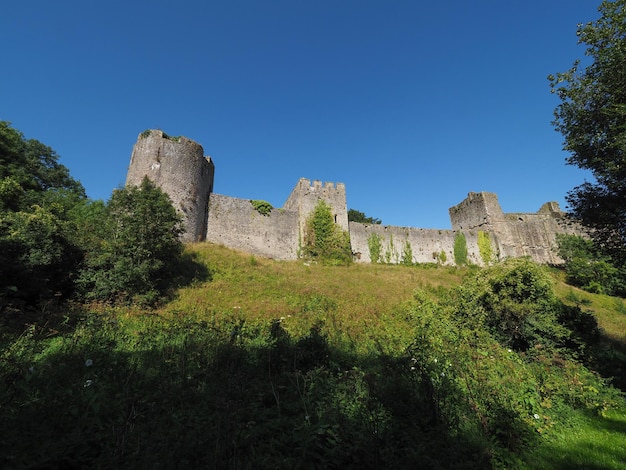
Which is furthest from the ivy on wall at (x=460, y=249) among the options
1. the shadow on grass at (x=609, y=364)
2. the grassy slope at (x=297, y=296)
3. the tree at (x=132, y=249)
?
the tree at (x=132, y=249)

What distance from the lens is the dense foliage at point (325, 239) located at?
22966 mm

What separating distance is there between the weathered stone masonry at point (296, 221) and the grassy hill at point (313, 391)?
5673 mm

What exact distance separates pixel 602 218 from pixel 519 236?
27536mm

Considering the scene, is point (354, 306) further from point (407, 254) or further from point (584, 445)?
point (407, 254)

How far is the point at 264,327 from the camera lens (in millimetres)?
8531

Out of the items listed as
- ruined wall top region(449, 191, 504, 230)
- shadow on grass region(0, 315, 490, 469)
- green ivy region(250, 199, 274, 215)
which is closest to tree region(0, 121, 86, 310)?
shadow on grass region(0, 315, 490, 469)

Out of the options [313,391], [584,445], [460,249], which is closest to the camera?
[584,445]

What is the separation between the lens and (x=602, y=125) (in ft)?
30.1

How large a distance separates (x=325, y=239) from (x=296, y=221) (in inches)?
112

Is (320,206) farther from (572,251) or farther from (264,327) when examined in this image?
(572,251)

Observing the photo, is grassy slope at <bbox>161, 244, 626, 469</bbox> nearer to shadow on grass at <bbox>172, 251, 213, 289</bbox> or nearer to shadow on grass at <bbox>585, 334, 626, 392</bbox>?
shadow on grass at <bbox>172, 251, 213, 289</bbox>

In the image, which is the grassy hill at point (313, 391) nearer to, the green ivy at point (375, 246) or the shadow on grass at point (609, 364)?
the shadow on grass at point (609, 364)

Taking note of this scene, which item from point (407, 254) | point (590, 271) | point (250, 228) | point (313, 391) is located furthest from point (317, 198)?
point (590, 271)

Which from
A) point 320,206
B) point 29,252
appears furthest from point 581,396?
point 320,206
